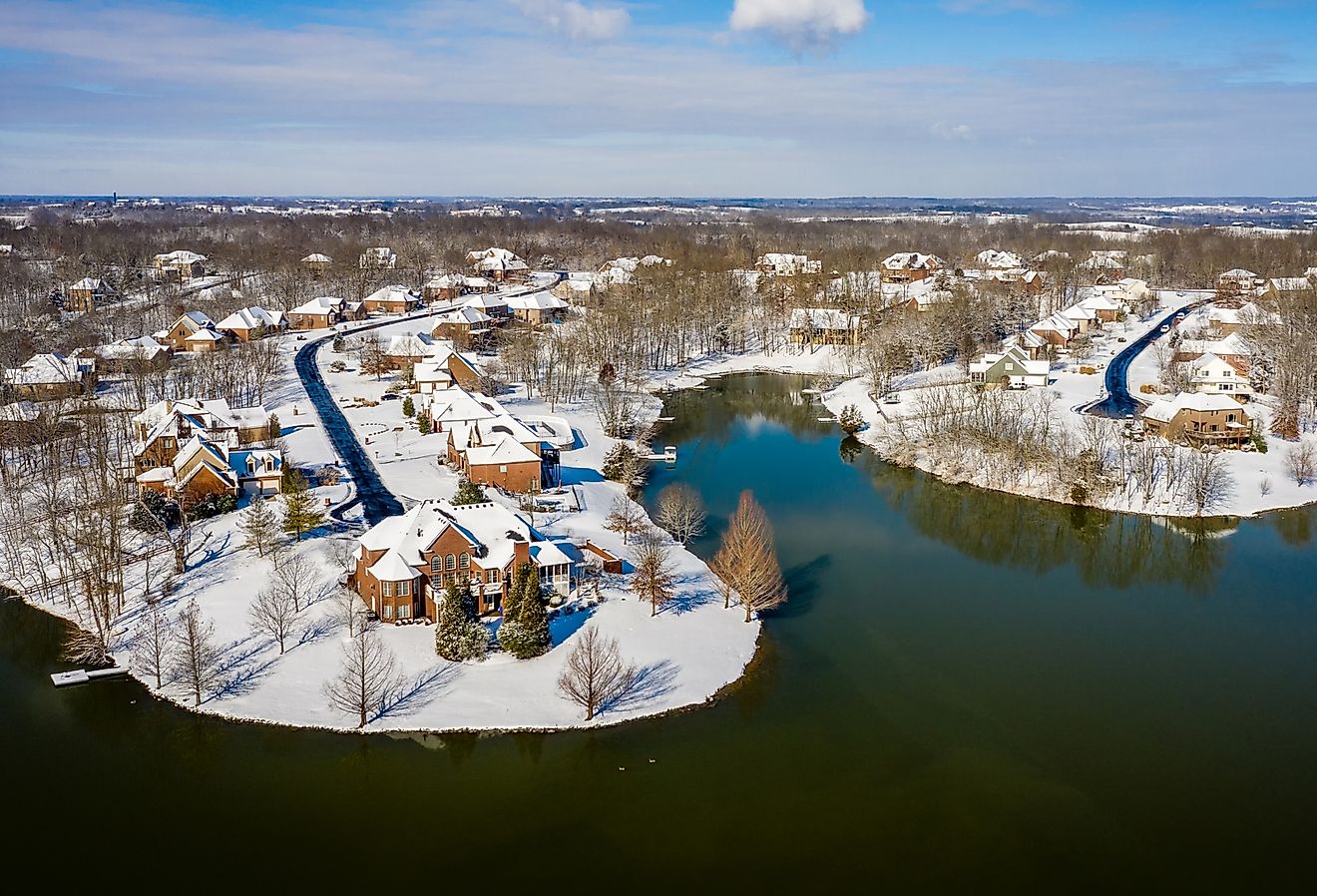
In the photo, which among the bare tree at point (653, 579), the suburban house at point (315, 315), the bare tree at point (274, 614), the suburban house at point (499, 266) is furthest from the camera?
the suburban house at point (499, 266)

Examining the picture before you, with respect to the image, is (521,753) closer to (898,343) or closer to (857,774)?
(857,774)

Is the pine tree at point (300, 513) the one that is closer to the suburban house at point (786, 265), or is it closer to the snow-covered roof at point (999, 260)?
the suburban house at point (786, 265)

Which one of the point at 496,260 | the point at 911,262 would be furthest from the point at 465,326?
the point at 911,262

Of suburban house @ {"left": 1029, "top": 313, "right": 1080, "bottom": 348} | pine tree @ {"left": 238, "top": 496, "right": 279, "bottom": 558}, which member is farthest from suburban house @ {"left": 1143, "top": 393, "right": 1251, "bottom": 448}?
pine tree @ {"left": 238, "top": 496, "right": 279, "bottom": 558}

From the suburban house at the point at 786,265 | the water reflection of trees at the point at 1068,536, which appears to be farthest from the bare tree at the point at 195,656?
the suburban house at the point at 786,265

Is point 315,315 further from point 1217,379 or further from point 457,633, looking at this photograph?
point 1217,379

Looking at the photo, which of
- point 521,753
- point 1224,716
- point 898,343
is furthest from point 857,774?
point 898,343

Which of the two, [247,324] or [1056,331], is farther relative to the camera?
[247,324]
